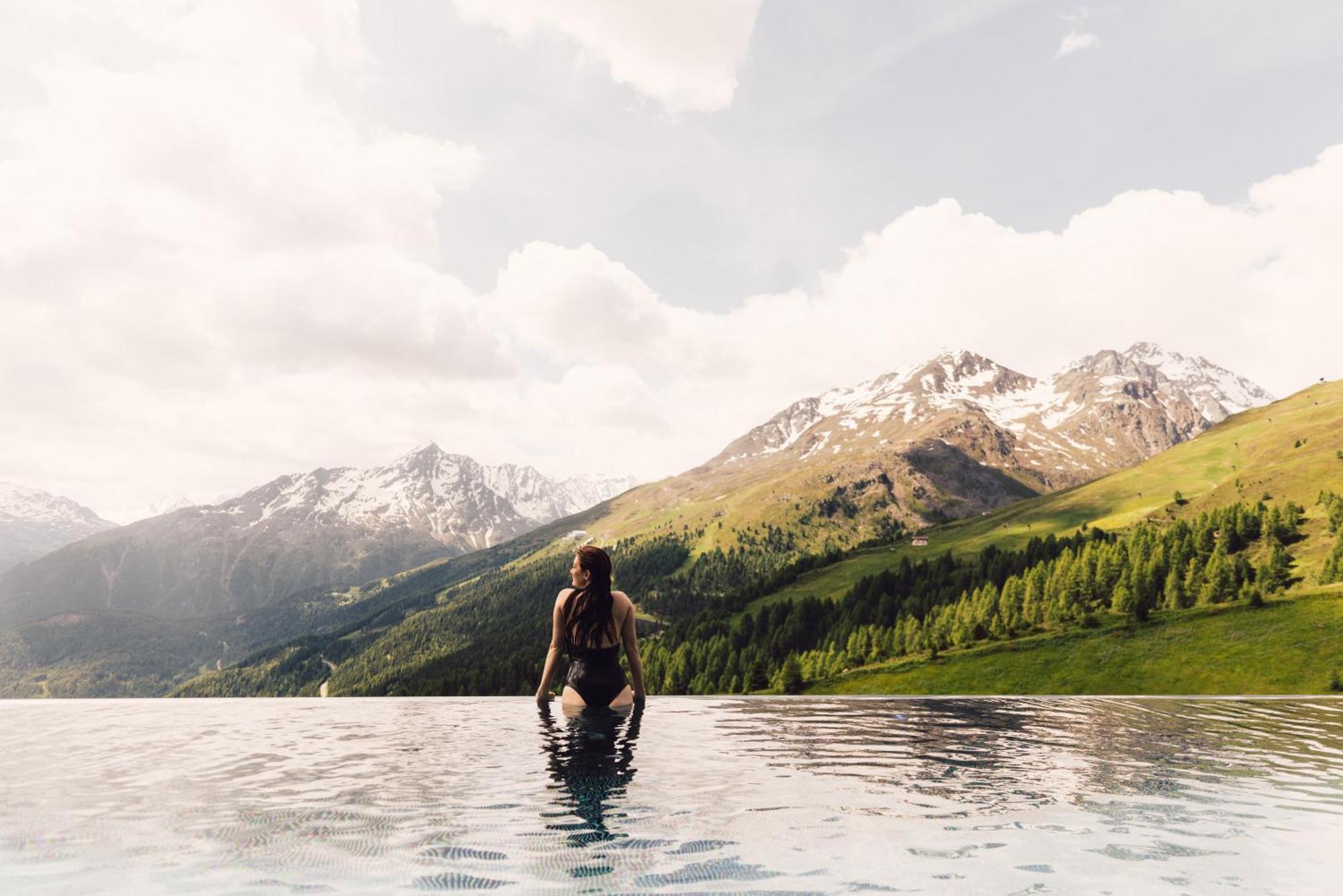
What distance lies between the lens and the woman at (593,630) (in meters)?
18.4

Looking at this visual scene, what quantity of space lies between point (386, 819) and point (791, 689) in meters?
149

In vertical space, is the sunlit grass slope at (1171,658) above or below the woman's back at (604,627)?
below

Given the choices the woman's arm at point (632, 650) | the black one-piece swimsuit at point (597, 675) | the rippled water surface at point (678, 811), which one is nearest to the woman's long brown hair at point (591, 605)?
the woman's arm at point (632, 650)

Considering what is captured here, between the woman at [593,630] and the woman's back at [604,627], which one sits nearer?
the woman at [593,630]

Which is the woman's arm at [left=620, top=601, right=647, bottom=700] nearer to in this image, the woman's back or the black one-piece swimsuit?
the woman's back

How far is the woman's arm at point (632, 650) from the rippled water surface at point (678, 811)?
1205mm

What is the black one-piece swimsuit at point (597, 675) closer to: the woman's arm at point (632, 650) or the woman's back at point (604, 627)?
the woman's back at point (604, 627)

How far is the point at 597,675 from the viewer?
1969 centimetres

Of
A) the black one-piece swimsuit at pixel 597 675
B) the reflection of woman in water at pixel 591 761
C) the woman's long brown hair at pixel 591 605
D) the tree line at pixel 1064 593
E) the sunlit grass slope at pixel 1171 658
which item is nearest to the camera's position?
the reflection of woman in water at pixel 591 761

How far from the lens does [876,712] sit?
3766 cm

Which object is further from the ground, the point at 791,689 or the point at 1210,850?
the point at 1210,850

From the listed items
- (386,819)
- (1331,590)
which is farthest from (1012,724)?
(1331,590)

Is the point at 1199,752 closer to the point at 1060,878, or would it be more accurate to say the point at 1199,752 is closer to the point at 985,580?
the point at 1060,878

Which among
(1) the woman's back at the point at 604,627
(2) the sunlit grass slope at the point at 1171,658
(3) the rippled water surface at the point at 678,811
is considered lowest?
(2) the sunlit grass slope at the point at 1171,658
